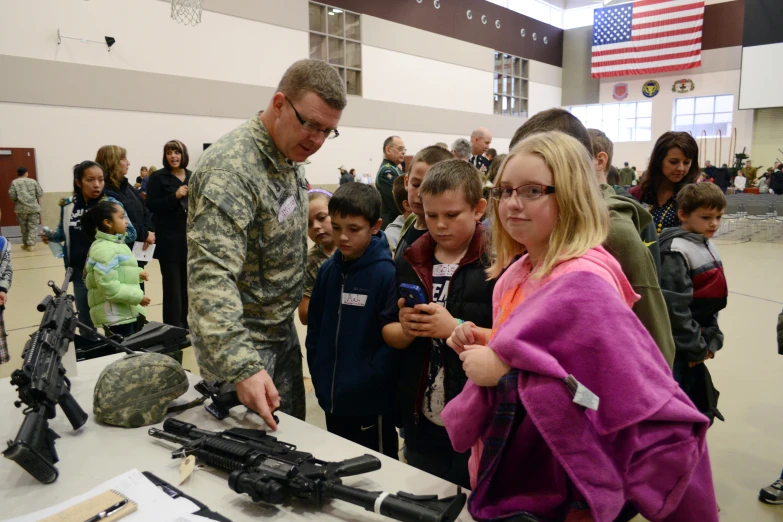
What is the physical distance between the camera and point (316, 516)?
1173 mm

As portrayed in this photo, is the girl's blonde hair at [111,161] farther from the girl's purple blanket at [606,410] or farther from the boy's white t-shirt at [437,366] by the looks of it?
the girl's purple blanket at [606,410]

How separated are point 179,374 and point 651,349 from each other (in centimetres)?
144

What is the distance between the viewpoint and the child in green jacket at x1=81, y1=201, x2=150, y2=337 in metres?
3.40

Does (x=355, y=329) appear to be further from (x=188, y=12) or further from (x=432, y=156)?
(x=188, y=12)

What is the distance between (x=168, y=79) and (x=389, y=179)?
30.8 feet

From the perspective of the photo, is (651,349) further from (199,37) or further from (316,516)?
(199,37)

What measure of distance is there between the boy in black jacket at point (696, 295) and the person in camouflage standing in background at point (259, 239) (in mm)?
1637

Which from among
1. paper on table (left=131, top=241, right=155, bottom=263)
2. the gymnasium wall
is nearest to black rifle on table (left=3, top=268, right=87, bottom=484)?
paper on table (left=131, top=241, right=155, bottom=263)

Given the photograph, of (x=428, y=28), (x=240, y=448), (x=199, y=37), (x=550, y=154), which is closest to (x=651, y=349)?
(x=550, y=154)

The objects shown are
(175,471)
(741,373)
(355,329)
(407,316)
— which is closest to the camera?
(175,471)

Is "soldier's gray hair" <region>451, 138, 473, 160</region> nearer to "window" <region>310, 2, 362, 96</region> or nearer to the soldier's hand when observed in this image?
the soldier's hand

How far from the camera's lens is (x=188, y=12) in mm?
11719

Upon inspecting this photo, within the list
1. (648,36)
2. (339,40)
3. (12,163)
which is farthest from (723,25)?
(12,163)

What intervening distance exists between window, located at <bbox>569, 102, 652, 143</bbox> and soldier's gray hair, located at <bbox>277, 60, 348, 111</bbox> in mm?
20800
